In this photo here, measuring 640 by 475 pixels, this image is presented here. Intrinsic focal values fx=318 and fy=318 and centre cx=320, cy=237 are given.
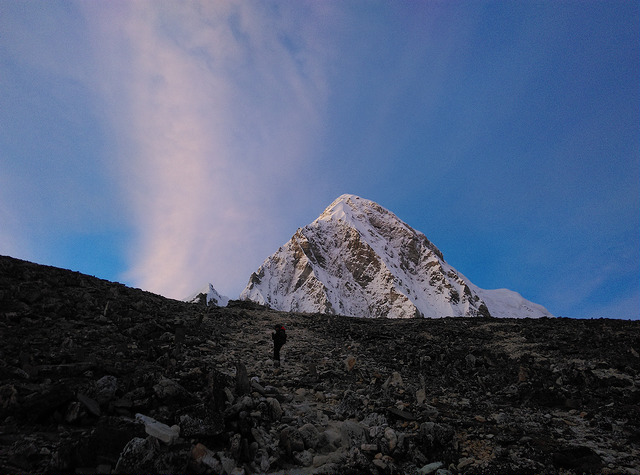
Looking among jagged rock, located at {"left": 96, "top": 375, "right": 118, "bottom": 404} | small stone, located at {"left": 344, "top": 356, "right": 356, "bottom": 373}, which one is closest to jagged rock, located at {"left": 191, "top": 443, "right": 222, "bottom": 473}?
jagged rock, located at {"left": 96, "top": 375, "right": 118, "bottom": 404}

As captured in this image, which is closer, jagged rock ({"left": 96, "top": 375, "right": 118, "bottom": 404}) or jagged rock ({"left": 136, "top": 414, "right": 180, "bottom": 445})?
jagged rock ({"left": 136, "top": 414, "right": 180, "bottom": 445})

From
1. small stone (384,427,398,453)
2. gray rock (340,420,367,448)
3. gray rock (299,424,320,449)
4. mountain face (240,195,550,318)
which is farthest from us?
mountain face (240,195,550,318)

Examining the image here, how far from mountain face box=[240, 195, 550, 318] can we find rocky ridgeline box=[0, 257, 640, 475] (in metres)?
127

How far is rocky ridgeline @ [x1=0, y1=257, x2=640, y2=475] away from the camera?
15.2ft

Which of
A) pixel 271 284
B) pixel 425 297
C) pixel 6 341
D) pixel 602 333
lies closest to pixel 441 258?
pixel 425 297

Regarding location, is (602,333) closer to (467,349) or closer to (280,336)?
(467,349)

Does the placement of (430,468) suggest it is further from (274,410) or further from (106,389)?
(106,389)

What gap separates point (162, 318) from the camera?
13531mm

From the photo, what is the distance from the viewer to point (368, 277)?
6442 inches

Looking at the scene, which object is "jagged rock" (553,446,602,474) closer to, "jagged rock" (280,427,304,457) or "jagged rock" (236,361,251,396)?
"jagged rock" (280,427,304,457)

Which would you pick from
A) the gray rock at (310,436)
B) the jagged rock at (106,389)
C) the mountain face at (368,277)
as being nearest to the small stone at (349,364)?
the gray rock at (310,436)

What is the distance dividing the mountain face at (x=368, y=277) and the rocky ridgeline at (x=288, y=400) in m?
127

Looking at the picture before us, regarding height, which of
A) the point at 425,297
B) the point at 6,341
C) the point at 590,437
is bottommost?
the point at 590,437

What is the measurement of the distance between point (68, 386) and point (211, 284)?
510 feet
